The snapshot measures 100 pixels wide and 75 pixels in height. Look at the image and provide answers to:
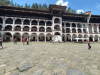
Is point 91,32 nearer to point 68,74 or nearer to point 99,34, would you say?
point 99,34

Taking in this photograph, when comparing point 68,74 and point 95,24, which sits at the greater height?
point 95,24

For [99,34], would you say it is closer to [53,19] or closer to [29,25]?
[53,19]

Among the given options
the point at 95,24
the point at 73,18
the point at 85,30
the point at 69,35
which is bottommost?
the point at 69,35

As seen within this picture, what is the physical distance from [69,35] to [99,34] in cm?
1521

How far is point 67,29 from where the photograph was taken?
28141 mm

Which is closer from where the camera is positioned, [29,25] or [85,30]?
[29,25]

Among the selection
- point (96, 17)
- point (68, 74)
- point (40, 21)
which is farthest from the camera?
point (96, 17)

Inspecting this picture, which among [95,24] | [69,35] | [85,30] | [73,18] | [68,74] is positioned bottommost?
[68,74]

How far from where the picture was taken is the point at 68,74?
2141 millimetres

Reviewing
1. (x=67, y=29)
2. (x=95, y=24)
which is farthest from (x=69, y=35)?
(x=95, y=24)

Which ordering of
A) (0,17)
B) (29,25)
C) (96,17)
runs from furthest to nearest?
(96,17) → (29,25) → (0,17)

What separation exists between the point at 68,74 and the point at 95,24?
3596 cm

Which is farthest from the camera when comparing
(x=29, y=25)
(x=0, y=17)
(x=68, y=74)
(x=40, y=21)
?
(x=40, y=21)

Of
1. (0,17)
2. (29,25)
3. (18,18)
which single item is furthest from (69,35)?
(0,17)
